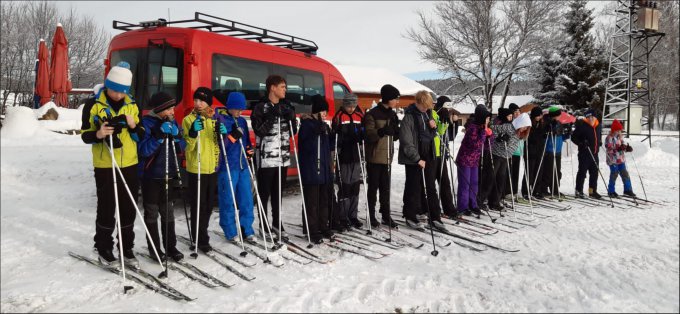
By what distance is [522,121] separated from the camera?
26.3 ft

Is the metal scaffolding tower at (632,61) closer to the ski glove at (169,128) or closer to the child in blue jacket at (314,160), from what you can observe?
the child in blue jacket at (314,160)

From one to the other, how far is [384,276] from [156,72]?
416cm

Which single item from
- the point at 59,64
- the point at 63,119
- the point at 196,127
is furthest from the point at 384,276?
the point at 59,64

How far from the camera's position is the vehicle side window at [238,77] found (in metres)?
6.27

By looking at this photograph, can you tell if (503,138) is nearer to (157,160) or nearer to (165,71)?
(165,71)

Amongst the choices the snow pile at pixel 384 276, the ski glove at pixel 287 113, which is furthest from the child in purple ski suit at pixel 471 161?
the ski glove at pixel 287 113

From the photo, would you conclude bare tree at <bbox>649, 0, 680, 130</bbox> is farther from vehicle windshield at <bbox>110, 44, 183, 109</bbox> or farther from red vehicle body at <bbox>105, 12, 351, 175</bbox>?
vehicle windshield at <bbox>110, 44, 183, 109</bbox>

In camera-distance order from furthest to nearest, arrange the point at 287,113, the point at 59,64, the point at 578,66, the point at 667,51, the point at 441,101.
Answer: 1. the point at 578,66
2. the point at 667,51
3. the point at 59,64
4. the point at 441,101
5. the point at 287,113

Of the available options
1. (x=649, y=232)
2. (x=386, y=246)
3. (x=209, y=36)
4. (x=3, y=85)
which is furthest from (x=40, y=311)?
(x=3, y=85)

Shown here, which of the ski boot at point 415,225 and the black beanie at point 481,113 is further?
the black beanie at point 481,113

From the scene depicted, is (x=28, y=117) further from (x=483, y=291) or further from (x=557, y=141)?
(x=557, y=141)

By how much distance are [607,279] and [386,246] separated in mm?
2263

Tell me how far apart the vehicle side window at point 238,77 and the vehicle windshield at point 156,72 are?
501 mm

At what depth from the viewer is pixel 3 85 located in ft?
74.5
